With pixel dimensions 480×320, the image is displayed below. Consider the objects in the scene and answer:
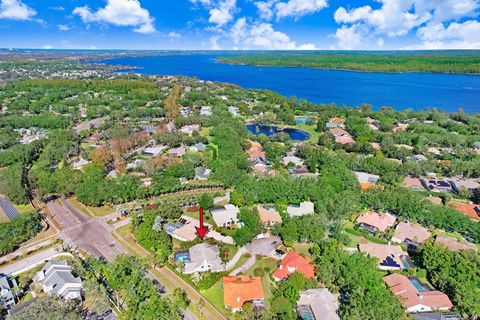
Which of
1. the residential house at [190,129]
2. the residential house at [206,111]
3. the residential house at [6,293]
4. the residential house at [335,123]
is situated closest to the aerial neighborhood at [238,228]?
the residential house at [6,293]

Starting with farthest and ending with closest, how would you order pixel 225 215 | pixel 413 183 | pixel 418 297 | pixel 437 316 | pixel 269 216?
pixel 413 183
pixel 225 215
pixel 269 216
pixel 418 297
pixel 437 316

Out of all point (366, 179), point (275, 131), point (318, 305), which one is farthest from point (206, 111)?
point (318, 305)

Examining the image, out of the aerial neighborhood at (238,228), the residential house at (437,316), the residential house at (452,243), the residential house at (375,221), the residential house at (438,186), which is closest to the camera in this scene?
the residential house at (437,316)

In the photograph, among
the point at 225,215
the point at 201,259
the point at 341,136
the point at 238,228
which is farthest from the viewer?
the point at 341,136

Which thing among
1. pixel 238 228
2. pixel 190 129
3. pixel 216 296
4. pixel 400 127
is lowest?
pixel 216 296

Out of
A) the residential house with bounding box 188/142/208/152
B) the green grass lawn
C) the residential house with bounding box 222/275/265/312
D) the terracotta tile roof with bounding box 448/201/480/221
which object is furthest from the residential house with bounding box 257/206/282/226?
the residential house with bounding box 188/142/208/152

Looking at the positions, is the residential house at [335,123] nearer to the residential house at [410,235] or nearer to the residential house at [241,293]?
the residential house at [410,235]

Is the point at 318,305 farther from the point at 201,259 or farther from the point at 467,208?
the point at 467,208
